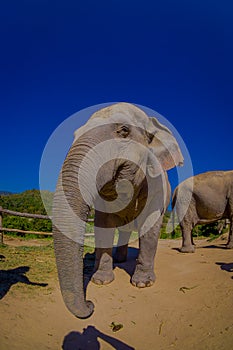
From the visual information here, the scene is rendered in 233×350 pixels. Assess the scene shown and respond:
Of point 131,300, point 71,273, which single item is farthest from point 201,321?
point 71,273

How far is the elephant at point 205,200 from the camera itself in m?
7.23

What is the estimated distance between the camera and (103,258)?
446 centimetres

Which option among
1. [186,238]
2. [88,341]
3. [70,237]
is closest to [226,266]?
[186,238]

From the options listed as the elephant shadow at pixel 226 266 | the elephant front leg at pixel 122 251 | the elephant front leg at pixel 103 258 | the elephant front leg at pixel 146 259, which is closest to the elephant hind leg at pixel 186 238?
the elephant front leg at pixel 122 251

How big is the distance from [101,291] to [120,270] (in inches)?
45.5

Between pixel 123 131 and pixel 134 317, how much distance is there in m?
2.12

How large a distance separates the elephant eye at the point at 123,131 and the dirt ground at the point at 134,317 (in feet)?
6.85

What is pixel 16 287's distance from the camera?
381cm

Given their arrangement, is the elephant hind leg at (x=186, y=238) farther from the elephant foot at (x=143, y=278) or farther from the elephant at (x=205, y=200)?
the elephant foot at (x=143, y=278)

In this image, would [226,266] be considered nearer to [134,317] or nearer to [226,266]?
[226,266]

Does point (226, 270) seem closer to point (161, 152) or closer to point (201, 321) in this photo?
point (201, 321)

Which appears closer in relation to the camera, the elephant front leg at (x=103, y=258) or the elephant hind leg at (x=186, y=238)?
the elephant front leg at (x=103, y=258)

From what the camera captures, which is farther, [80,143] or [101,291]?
[101,291]

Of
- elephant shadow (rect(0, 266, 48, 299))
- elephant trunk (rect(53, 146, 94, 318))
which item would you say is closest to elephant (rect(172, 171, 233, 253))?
elephant shadow (rect(0, 266, 48, 299))
